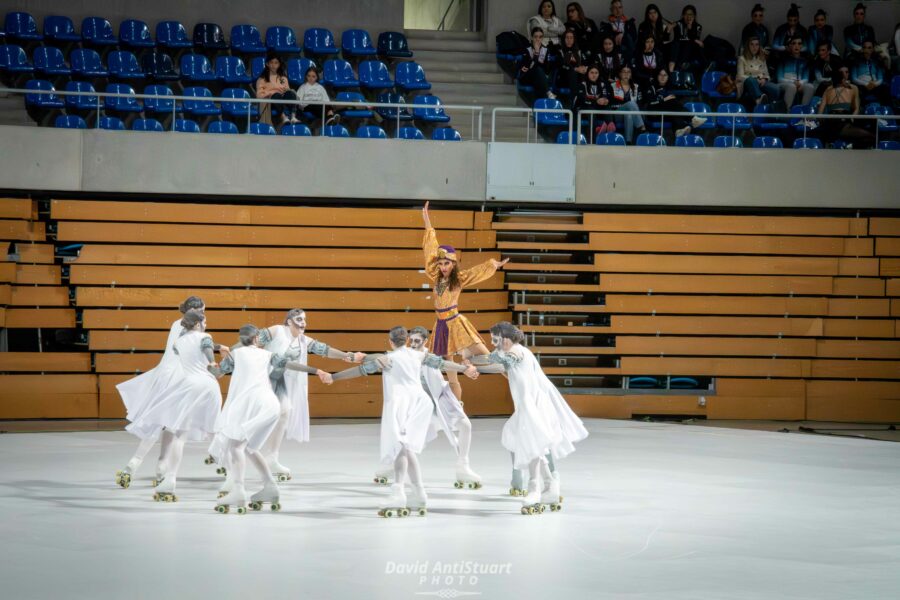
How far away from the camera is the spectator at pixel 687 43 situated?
1791cm

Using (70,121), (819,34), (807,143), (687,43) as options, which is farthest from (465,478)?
(819,34)

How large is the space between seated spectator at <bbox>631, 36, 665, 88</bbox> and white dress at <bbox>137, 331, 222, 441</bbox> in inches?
414

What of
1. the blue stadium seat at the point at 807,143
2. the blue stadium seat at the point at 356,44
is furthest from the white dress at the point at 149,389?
the blue stadium seat at the point at 807,143

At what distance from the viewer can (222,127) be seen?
51.8 feet

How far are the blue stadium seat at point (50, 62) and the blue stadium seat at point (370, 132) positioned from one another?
435 cm

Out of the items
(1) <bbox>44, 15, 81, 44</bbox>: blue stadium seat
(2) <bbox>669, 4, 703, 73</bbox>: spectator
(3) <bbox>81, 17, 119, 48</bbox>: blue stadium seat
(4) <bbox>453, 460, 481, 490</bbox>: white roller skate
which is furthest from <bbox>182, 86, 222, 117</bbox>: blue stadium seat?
(4) <bbox>453, 460, 481, 490</bbox>: white roller skate

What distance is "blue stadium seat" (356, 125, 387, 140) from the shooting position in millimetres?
16016

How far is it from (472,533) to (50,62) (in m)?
12.0

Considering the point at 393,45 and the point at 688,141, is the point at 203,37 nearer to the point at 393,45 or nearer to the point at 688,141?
the point at 393,45

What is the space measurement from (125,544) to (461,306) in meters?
9.36

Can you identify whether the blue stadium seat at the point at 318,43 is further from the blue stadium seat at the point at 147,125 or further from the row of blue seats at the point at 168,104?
the blue stadium seat at the point at 147,125

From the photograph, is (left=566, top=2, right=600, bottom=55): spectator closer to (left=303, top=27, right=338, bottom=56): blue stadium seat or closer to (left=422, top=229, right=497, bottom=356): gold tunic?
(left=303, top=27, right=338, bottom=56): blue stadium seat

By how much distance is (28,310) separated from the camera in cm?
1498

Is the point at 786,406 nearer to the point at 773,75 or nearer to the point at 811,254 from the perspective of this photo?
the point at 811,254
